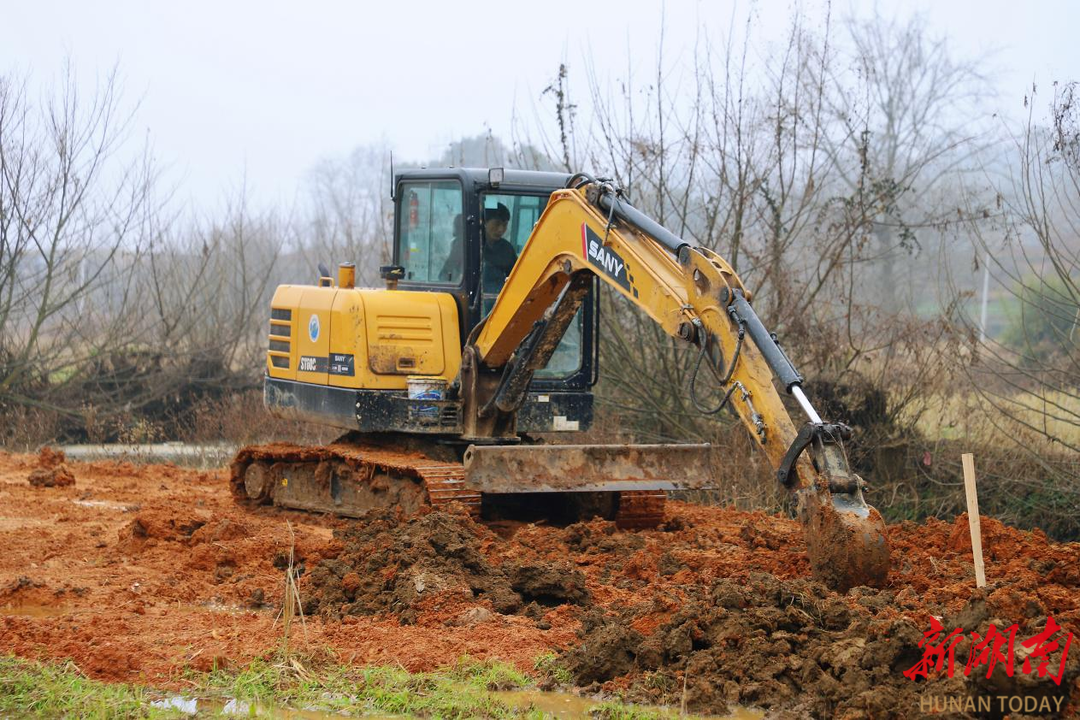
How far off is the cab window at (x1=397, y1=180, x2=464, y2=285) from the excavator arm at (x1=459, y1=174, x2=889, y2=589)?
709mm

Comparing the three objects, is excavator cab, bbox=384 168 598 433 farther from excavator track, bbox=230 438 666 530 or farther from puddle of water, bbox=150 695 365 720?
puddle of water, bbox=150 695 365 720

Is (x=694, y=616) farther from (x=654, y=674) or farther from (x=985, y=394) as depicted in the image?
(x=985, y=394)

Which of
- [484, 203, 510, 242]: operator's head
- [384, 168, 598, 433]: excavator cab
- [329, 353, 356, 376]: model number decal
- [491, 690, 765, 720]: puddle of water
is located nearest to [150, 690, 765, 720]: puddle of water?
[491, 690, 765, 720]: puddle of water

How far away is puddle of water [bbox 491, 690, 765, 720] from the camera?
5.06 metres

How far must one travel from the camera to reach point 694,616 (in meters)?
5.70

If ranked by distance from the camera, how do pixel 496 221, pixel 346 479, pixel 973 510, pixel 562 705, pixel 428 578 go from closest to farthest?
pixel 562 705, pixel 973 510, pixel 428 578, pixel 496 221, pixel 346 479

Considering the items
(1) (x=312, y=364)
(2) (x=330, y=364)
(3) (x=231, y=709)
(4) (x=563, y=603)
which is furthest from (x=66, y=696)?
(1) (x=312, y=364)

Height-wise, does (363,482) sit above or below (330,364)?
below

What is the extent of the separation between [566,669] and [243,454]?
5.99 metres

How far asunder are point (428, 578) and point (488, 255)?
129 inches

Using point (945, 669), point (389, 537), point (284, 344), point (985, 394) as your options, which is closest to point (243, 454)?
point (284, 344)

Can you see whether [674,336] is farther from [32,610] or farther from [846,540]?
[32,610]

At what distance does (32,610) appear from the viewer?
23.4 feet

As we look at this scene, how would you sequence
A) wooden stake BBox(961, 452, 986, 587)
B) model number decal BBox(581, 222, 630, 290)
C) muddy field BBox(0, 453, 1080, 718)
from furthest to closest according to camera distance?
model number decal BBox(581, 222, 630, 290), wooden stake BBox(961, 452, 986, 587), muddy field BBox(0, 453, 1080, 718)
